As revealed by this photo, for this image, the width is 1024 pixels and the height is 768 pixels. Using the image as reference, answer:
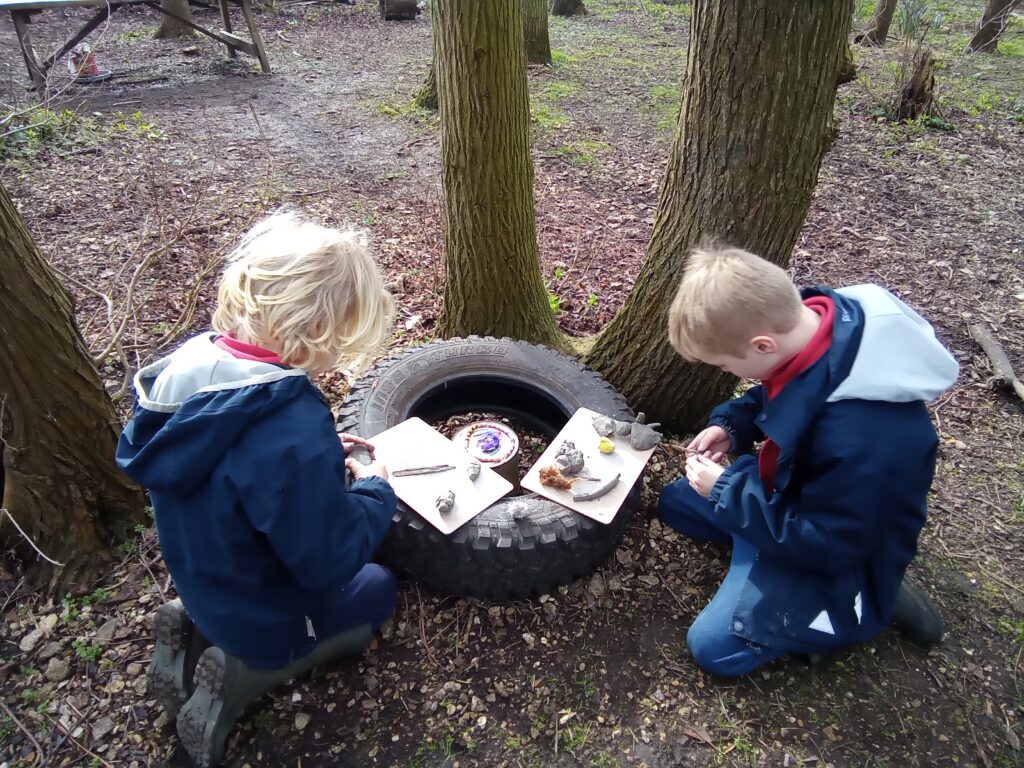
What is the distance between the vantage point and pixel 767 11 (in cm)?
223

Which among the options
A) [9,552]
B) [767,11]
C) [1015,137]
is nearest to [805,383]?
[767,11]

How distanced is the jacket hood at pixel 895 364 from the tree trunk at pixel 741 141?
945mm

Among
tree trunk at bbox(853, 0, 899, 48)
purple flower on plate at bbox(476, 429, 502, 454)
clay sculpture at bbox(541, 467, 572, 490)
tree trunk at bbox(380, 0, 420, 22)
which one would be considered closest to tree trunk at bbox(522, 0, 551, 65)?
tree trunk at bbox(380, 0, 420, 22)

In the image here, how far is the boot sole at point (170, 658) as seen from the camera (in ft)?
6.53

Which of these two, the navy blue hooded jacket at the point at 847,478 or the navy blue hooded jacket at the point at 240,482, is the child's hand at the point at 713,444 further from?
the navy blue hooded jacket at the point at 240,482

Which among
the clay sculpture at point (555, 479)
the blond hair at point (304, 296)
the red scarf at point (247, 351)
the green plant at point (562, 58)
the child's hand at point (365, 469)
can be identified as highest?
the blond hair at point (304, 296)

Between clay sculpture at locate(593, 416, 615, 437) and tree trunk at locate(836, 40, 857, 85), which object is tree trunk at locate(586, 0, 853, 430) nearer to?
tree trunk at locate(836, 40, 857, 85)

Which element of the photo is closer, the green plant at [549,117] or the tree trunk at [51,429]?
the tree trunk at [51,429]

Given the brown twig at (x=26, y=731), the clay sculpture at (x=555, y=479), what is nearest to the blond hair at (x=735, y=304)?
the clay sculpture at (x=555, y=479)

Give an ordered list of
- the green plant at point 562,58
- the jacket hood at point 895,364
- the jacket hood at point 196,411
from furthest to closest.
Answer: the green plant at point 562,58 < the jacket hood at point 895,364 < the jacket hood at point 196,411

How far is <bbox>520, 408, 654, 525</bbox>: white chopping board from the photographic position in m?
2.36

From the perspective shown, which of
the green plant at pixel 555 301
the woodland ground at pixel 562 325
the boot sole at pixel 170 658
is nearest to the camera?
the boot sole at pixel 170 658

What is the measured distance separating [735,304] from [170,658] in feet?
6.91

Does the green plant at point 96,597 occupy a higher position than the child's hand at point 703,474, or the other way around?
the child's hand at point 703,474
